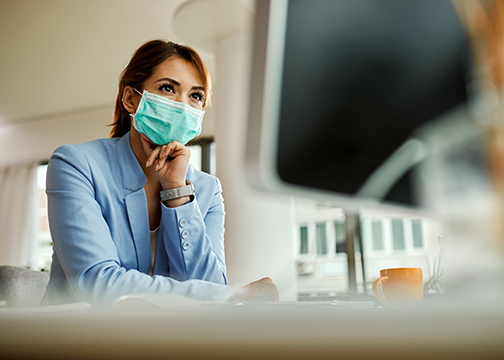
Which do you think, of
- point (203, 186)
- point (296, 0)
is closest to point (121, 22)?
point (203, 186)

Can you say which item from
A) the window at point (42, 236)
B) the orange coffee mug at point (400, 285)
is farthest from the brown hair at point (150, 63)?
the window at point (42, 236)

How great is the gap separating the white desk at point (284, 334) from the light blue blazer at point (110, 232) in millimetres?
598

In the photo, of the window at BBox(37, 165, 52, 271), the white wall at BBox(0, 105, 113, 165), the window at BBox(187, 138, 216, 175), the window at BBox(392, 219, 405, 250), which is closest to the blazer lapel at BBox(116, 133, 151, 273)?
the window at BBox(392, 219, 405, 250)

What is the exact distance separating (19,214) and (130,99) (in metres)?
4.65

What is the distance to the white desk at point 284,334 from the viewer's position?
0.10m

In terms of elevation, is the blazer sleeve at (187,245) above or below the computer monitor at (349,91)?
below

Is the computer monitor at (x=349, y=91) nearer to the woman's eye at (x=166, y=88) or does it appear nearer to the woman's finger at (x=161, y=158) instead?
the woman's finger at (x=161, y=158)

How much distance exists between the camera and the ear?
1.14 metres

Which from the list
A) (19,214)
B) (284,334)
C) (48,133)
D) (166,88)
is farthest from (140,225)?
(19,214)

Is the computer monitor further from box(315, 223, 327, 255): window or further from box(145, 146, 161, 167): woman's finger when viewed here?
box(145, 146, 161, 167): woman's finger

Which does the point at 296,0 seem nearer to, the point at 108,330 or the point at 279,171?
the point at 279,171

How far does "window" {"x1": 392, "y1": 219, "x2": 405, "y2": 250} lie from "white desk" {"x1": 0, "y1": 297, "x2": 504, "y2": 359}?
0.22 m

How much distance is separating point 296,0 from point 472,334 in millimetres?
217

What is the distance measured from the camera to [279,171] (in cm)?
25
